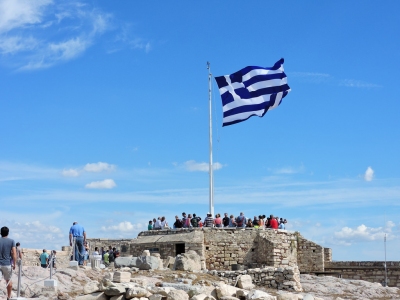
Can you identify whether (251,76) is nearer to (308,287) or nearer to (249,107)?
(249,107)

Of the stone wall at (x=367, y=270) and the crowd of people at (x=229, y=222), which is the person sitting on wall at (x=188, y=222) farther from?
the stone wall at (x=367, y=270)

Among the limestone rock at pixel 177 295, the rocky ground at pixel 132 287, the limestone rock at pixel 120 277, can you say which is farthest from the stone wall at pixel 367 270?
the limestone rock at pixel 177 295

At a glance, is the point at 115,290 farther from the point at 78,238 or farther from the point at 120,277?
the point at 78,238

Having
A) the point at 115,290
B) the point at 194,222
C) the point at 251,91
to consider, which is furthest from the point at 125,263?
the point at 251,91

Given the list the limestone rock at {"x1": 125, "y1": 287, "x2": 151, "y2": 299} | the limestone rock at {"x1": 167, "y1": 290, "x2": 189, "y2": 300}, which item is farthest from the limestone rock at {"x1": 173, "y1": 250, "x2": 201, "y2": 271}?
the limestone rock at {"x1": 125, "y1": 287, "x2": 151, "y2": 299}

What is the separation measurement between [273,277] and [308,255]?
26.8 ft

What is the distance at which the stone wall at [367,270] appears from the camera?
3091 cm

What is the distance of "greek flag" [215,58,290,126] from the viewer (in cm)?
2677

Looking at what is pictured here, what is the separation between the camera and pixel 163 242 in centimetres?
2670

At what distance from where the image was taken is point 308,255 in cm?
3011

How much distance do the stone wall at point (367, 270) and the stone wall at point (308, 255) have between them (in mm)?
1688

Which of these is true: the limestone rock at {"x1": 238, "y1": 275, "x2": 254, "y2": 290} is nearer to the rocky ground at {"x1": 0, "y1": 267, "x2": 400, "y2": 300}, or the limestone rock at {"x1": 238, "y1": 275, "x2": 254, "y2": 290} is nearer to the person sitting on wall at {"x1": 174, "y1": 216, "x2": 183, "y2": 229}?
the rocky ground at {"x1": 0, "y1": 267, "x2": 400, "y2": 300}

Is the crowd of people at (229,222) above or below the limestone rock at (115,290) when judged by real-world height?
above

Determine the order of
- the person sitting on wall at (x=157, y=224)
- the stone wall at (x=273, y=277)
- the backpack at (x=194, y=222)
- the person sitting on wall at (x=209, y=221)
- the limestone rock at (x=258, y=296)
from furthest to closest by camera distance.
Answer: the person sitting on wall at (x=157, y=224) < the backpack at (x=194, y=222) < the person sitting on wall at (x=209, y=221) < the stone wall at (x=273, y=277) < the limestone rock at (x=258, y=296)
